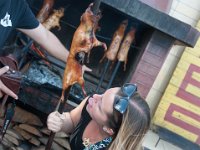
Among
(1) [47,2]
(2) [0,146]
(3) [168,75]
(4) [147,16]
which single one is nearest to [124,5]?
(4) [147,16]

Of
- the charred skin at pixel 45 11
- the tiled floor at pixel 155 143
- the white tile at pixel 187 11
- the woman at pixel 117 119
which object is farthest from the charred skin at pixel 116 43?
the white tile at pixel 187 11

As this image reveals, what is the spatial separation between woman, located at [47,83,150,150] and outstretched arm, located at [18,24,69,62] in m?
0.54

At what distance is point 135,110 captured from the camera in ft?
7.18

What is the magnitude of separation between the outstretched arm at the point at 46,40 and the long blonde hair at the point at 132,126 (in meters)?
0.79

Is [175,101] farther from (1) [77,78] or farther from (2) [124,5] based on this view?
(1) [77,78]

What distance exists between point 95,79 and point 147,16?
1.39m

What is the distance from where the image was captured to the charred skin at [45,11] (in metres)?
4.16

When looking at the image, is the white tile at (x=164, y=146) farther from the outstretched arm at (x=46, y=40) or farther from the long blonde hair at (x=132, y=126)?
the long blonde hair at (x=132, y=126)

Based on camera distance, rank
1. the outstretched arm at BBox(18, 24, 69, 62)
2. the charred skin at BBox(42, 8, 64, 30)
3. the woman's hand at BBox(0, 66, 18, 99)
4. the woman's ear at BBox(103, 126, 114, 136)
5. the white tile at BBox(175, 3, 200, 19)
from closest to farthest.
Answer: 1. the woman's hand at BBox(0, 66, 18, 99)
2. the woman's ear at BBox(103, 126, 114, 136)
3. the outstretched arm at BBox(18, 24, 69, 62)
4. the charred skin at BBox(42, 8, 64, 30)
5. the white tile at BBox(175, 3, 200, 19)

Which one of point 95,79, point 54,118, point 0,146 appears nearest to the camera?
point 54,118

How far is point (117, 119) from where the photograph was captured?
7.27 ft

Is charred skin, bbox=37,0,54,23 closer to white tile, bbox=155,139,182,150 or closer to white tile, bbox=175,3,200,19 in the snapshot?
white tile, bbox=175,3,200,19

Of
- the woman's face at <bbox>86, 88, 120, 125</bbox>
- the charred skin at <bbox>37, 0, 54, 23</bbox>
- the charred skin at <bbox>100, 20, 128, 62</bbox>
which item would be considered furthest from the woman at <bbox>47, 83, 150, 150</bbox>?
the charred skin at <bbox>37, 0, 54, 23</bbox>

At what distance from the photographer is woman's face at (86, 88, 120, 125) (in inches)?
86.8
